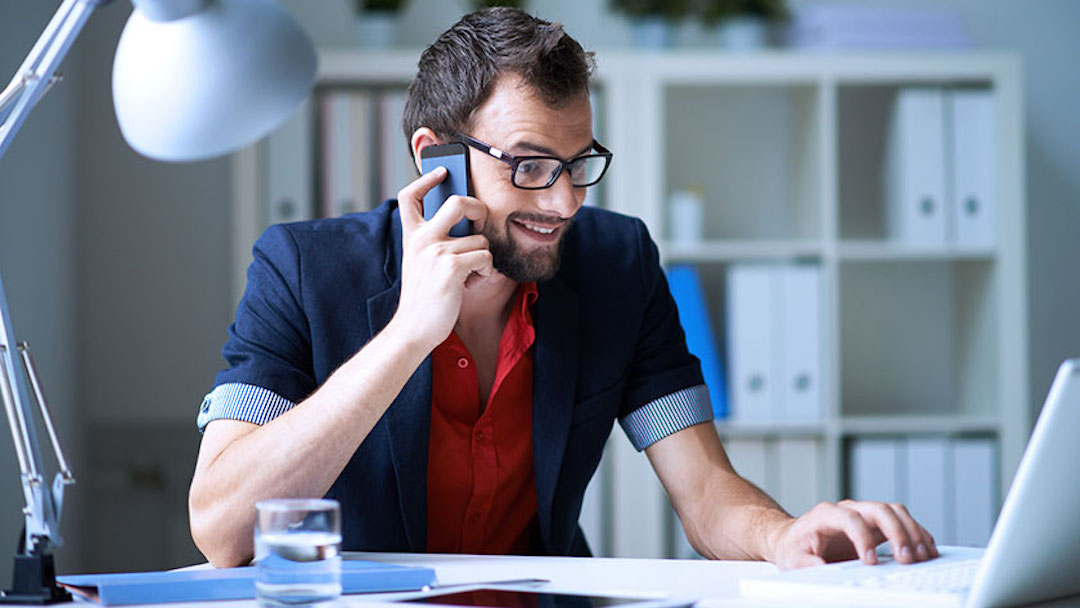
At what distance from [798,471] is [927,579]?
1.86m

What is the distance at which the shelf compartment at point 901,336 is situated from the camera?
310cm

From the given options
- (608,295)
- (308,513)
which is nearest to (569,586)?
(308,513)

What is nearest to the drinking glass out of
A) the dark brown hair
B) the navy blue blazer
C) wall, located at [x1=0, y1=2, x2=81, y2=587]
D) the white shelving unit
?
the navy blue blazer

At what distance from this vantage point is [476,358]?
1.57 metres

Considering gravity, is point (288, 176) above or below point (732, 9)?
below

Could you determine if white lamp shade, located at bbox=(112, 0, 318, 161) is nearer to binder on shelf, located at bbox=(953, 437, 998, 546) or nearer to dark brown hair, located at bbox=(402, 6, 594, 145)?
dark brown hair, located at bbox=(402, 6, 594, 145)

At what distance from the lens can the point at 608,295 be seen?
1.62 meters

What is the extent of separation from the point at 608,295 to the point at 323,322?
0.42m

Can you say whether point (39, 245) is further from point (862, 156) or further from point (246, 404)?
point (862, 156)

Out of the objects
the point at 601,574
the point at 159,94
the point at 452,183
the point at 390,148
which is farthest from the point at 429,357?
the point at 390,148

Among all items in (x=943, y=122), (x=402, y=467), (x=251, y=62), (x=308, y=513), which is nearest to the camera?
(x=308, y=513)

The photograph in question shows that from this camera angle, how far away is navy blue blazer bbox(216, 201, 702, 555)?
1.42 meters

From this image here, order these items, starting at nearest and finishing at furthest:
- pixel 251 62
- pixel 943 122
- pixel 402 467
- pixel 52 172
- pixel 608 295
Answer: pixel 251 62 → pixel 402 467 → pixel 608 295 → pixel 52 172 → pixel 943 122

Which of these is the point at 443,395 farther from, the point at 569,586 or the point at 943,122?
the point at 943,122
